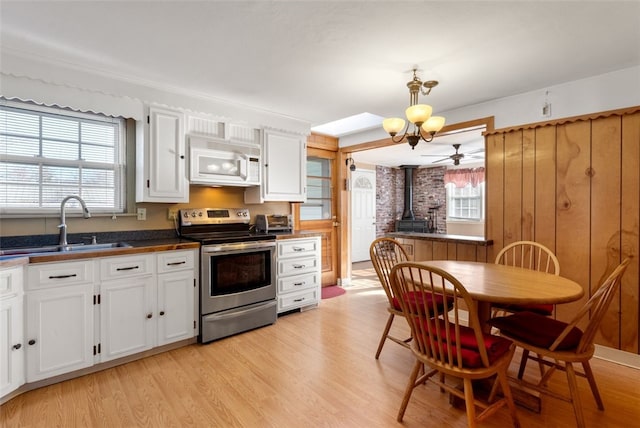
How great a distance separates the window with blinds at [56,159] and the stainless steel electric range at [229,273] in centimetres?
74

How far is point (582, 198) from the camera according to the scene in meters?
2.72

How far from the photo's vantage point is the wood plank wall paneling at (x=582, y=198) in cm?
252

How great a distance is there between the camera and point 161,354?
2.64m

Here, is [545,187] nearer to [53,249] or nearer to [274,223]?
[274,223]

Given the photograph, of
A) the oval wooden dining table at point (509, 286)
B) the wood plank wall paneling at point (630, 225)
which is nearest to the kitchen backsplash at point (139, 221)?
the oval wooden dining table at point (509, 286)

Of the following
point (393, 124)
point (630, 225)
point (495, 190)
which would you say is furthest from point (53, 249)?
point (630, 225)

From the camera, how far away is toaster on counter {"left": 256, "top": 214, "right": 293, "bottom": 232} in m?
3.71

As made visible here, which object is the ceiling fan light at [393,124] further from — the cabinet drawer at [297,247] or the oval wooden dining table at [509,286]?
the cabinet drawer at [297,247]

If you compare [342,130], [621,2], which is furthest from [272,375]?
[342,130]

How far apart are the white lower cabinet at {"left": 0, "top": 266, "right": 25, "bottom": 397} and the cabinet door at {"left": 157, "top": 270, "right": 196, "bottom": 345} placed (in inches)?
32.9

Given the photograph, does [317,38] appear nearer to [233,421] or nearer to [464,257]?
[233,421]

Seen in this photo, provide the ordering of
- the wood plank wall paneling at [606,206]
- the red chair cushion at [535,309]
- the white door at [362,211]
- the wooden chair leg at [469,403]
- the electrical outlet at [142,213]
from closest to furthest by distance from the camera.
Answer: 1. the wooden chair leg at [469,403]
2. the red chair cushion at [535,309]
3. the wood plank wall paneling at [606,206]
4. the electrical outlet at [142,213]
5. the white door at [362,211]

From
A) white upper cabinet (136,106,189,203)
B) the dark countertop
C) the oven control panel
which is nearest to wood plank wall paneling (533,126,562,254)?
the dark countertop

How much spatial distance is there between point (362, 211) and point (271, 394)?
5682 mm
